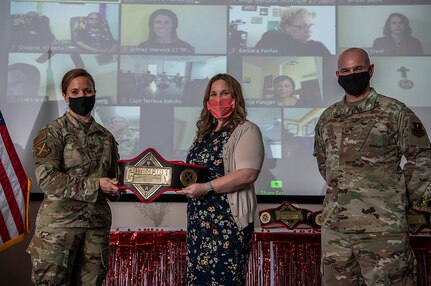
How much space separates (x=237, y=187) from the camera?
1.83 meters

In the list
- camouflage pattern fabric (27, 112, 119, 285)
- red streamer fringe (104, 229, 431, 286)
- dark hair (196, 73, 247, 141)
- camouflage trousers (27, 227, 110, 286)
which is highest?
dark hair (196, 73, 247, 141)

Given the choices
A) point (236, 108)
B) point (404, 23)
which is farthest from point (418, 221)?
point (236, 108)

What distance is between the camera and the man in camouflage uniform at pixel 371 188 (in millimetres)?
1746

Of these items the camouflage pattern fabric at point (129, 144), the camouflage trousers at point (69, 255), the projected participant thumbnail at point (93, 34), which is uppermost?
the projected participant thumbnail at point (93, 34)

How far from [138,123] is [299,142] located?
122 cm

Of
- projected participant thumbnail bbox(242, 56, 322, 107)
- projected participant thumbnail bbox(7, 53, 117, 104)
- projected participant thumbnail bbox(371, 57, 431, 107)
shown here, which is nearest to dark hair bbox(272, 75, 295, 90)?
projected participant thumbnail bbox(242, 56, 322, 107)

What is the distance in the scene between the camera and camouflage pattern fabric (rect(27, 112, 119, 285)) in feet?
6.23

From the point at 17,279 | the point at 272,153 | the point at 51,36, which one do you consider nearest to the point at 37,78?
the point at 51,36

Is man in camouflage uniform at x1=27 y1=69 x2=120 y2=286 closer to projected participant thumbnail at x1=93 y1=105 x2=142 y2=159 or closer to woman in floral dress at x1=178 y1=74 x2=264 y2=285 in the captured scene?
woman in floral dress at x1=178 y1=74 x2=264 y2=285

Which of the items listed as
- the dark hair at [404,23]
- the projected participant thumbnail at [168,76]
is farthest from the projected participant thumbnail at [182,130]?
the dark hair at [404,23]

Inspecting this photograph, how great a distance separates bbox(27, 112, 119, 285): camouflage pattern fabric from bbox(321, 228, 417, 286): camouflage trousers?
1.01m

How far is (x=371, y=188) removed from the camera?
1.79 metres

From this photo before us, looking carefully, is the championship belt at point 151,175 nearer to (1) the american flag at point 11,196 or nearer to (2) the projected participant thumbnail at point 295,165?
(1) the american flag at point 11,196

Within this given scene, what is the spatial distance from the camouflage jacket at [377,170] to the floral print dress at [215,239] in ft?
1.28
